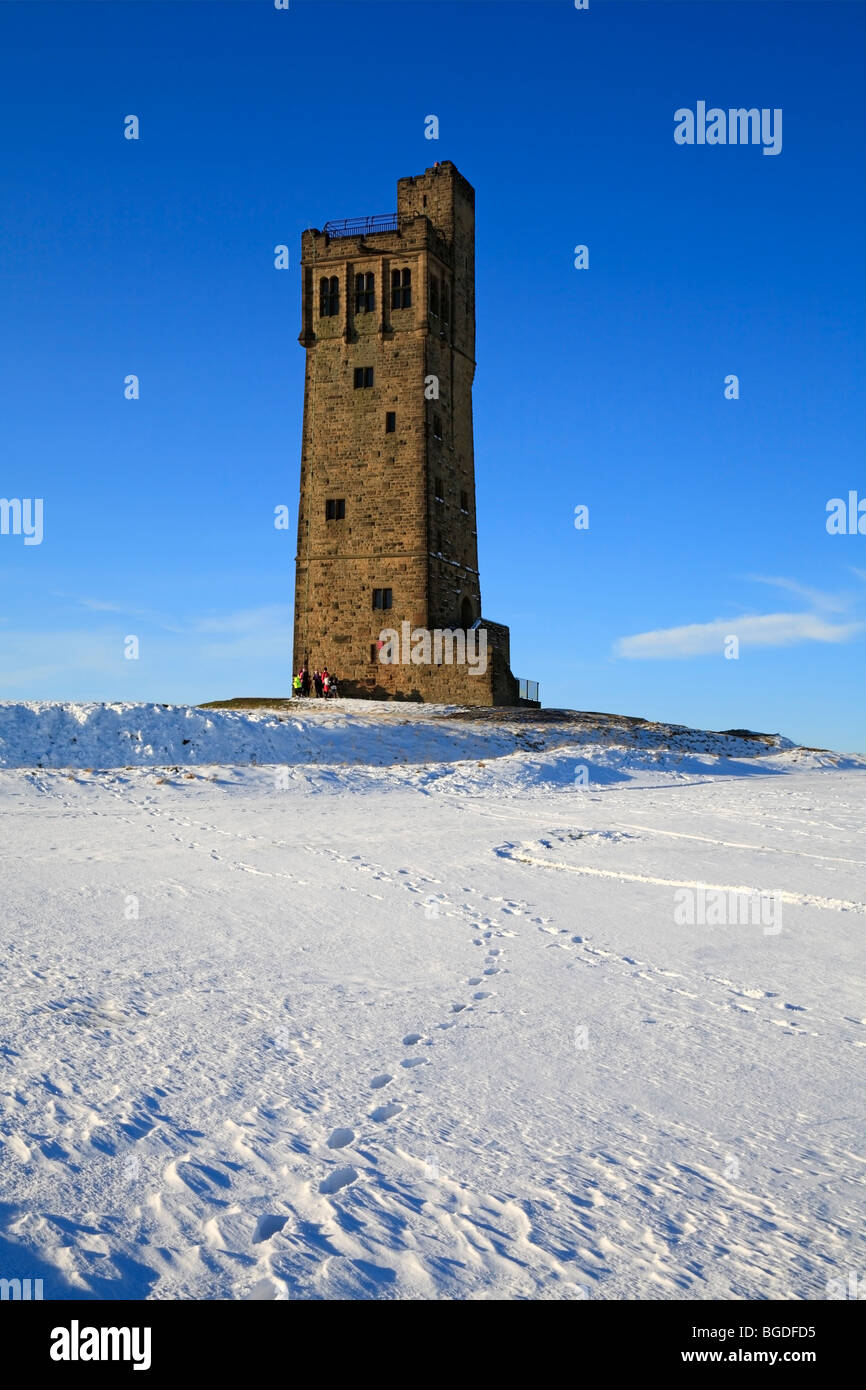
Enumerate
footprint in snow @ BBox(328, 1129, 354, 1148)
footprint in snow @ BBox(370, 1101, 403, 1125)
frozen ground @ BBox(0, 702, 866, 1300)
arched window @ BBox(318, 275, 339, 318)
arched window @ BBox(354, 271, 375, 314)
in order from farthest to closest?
arched window @ BBox(318, 275, 339, 318) < arched window @ BBox(354, 271, 375, 314) < footprint in snow @ BBox(370, 1101, 403, 1125) < footprint in snow @ BBox(328, 1129, 354, 1148) < frozen ground @ BBox(0, 702, 866, 1300)

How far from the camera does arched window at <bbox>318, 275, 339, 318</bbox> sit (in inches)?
1452

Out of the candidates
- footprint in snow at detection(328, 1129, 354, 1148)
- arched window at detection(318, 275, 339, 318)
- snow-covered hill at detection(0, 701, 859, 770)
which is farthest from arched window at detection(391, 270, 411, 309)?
footprint in snow at detection(328, 1129, 354, 1148)

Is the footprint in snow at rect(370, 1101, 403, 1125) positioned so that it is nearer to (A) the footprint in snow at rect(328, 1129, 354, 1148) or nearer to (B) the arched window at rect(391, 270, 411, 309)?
(A) the footprint in snow at rect(328, 1129, 354, 1148)

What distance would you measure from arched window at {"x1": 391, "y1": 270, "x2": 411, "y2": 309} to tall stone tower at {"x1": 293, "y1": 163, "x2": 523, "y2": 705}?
0.04 meters

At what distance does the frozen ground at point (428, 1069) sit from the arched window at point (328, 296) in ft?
97.4

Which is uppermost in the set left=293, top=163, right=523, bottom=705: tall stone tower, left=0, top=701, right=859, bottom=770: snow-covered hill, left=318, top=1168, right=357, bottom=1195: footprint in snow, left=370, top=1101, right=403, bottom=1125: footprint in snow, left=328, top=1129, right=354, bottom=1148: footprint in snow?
left=293, top=163, right=523, bottom=705: tall stone tower

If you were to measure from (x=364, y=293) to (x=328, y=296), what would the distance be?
139 cm

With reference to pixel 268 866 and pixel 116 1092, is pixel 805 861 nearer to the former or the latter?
pixel 268 866

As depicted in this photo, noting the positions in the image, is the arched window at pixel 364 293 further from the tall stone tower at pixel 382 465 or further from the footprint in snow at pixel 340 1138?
the footprint in snow at pixel 340 1138

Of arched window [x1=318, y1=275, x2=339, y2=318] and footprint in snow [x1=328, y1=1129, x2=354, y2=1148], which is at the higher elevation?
arched window [x1=318, y1=275, x2=339, y2=318]

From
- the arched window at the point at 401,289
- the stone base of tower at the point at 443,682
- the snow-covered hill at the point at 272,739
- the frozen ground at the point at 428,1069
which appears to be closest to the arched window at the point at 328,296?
the arched window at the point at 401,289

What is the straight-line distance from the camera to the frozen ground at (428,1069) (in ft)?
10.8

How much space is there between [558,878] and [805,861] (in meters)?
2.63
